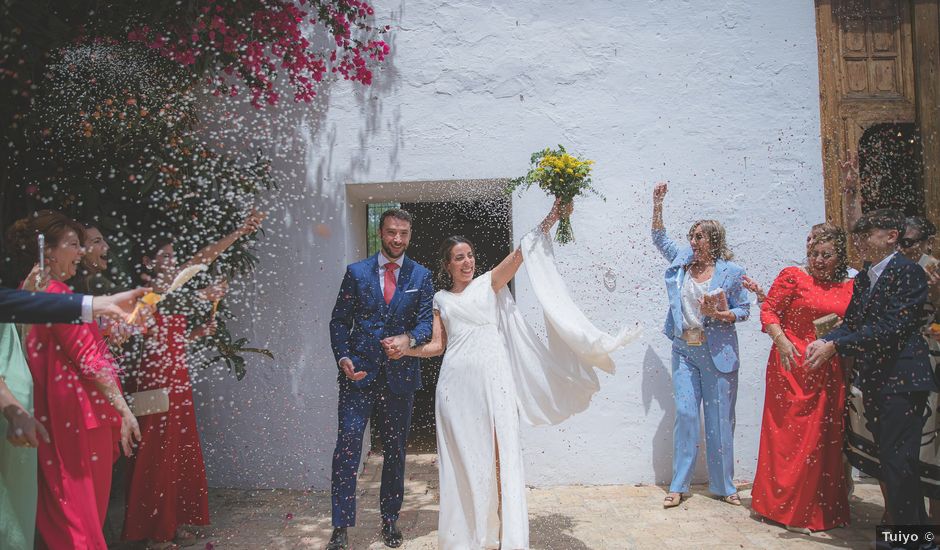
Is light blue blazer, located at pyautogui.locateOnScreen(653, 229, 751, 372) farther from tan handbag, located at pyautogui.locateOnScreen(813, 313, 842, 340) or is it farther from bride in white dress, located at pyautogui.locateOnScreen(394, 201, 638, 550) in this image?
bride in white dress, located at pyautogui.locateOnScreen(394, 201, 638, 550)

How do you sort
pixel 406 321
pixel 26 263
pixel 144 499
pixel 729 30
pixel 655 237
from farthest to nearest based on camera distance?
1. pixel 729 30
2. pixel 655 237
3. pixel 406 321
4. pixel 144 499
5. pixel 26 263

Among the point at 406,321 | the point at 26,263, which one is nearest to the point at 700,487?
the point at 406,321

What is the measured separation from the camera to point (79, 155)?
455 cm

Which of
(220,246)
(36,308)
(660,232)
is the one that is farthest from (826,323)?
(36,308)

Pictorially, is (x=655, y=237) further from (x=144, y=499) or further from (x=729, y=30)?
(x=144, y=499)

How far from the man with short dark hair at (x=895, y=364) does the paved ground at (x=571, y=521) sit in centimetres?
57

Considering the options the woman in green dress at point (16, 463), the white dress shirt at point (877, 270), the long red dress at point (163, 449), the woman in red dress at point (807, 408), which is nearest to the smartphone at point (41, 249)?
the woman in green dress at point (16, 463)

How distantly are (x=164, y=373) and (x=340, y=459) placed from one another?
1.23 m

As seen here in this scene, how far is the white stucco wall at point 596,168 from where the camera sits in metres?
5.69

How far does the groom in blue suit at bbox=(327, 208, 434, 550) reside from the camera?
4.50m

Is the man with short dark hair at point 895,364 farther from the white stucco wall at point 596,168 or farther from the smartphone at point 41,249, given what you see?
the smartphone at point 41,249

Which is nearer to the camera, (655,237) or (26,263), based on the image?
(26,263)

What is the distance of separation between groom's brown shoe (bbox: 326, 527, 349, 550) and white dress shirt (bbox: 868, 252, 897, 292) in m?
3.46

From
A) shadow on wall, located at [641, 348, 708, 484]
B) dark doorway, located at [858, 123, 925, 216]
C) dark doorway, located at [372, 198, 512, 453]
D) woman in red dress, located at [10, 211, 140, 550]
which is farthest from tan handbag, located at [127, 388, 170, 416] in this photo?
dark doorway, located at [858, 123, 925, 216]
